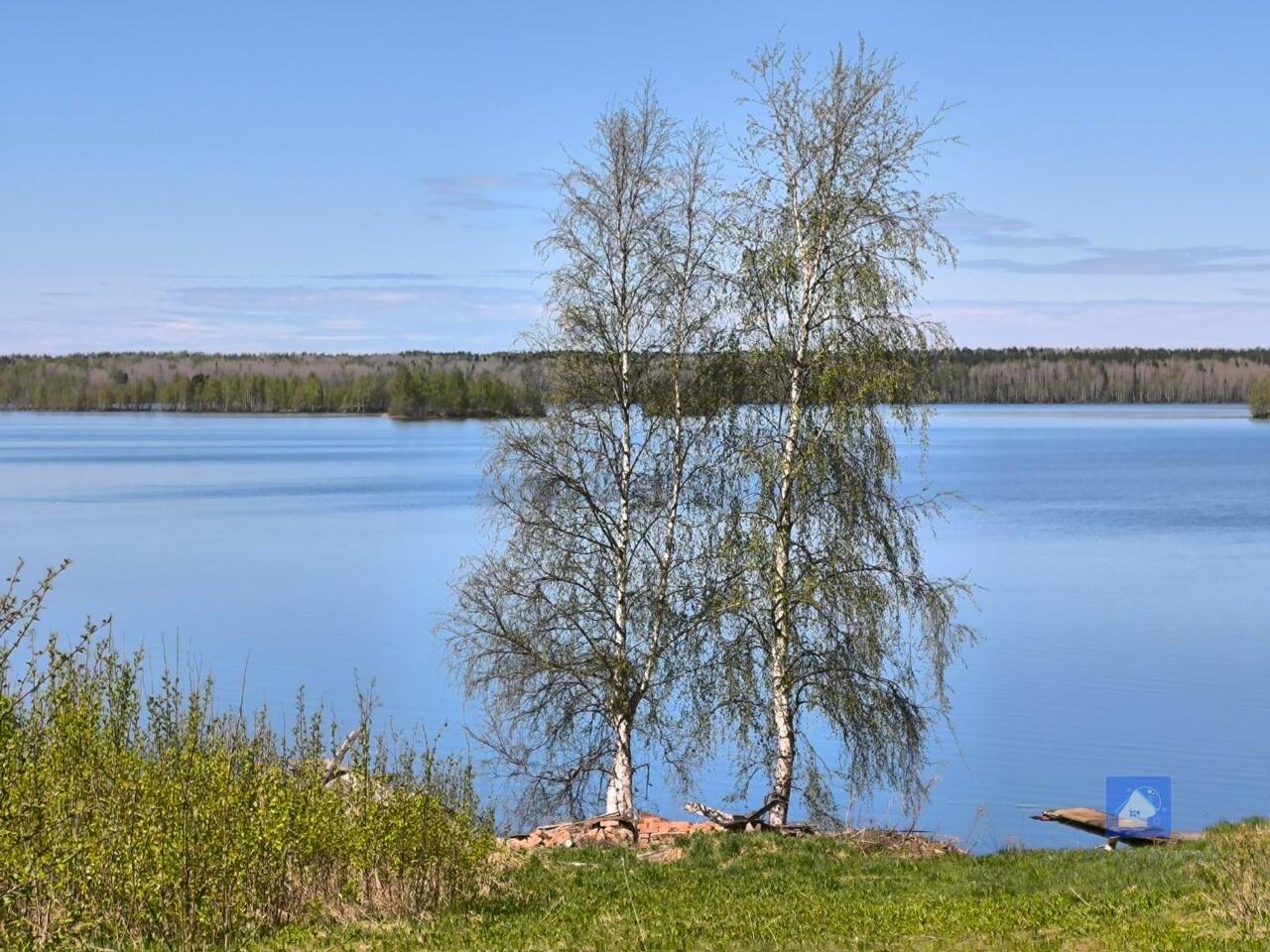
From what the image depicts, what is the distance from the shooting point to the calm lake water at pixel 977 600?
24344mm

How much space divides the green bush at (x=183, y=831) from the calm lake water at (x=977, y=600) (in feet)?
14.5

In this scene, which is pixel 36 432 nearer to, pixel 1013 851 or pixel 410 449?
pixel 410 449

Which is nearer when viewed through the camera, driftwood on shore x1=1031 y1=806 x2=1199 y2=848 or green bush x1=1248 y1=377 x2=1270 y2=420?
driftwood on shore x1=1031 y1=806 x2=1199 y2=848

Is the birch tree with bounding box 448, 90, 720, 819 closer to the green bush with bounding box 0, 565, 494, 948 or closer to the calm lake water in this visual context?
the calm lake water

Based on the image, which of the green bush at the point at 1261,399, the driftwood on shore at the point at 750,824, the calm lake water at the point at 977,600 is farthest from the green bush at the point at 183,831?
the green bush at the point at 1261,399

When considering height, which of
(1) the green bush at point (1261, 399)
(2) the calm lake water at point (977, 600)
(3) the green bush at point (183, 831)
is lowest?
(2) the calm lake water at point (977, 600)

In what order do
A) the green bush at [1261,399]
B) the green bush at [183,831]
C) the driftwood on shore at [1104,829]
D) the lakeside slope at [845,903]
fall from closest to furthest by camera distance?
1. the green bush at [183,831]
2. the lakeside slope at [845,903]
3. the driftwood on shore at [1104,829]
4. the green bush at [1261,399]

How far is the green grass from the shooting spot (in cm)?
978

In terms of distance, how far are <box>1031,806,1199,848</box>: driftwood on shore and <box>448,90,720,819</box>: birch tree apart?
213 inches

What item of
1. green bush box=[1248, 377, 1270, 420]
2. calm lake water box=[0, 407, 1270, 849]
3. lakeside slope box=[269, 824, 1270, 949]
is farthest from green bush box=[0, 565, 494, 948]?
green bush box=[1248, 377, 1270, 420]

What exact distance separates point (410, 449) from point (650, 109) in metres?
102

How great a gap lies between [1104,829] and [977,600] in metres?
20.6

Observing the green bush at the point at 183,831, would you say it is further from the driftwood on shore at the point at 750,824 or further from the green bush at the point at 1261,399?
the green bush at the point at 1261,399

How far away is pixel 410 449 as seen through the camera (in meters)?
121
